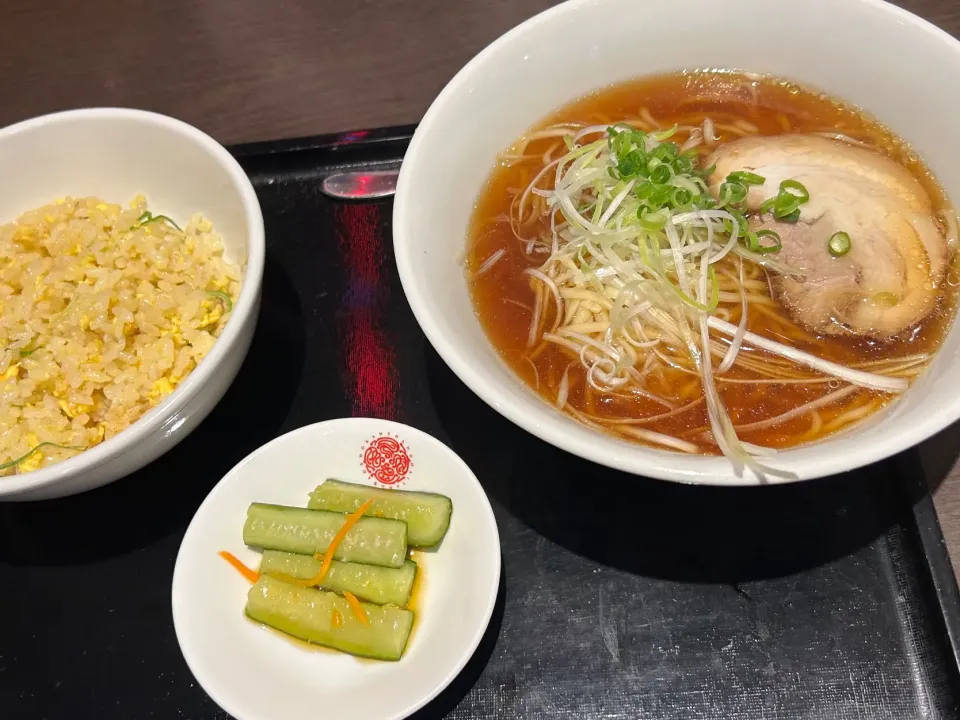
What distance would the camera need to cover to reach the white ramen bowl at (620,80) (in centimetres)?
110

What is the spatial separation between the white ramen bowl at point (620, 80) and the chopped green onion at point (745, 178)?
37cm

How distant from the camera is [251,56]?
8.72 ft

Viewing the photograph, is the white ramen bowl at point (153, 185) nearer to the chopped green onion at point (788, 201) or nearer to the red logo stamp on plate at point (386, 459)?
the red logo stamp on plate at point (386, 459)

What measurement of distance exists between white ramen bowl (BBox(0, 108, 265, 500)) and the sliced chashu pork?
112 cm

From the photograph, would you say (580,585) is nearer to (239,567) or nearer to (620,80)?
(239,567)

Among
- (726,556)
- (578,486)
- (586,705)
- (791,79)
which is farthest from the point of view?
(791,79)

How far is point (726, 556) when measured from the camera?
4.44ft

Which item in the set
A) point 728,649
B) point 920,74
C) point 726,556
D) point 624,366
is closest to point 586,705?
point 728,649

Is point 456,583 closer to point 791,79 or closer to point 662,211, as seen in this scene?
point 662,211

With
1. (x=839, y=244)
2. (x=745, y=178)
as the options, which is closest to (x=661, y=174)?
(x=745, y=178)

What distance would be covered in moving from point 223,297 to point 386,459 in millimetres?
584

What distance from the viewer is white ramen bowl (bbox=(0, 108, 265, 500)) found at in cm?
140

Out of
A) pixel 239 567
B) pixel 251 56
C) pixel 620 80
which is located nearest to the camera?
pixel 239 567

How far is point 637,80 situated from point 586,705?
1.48m
